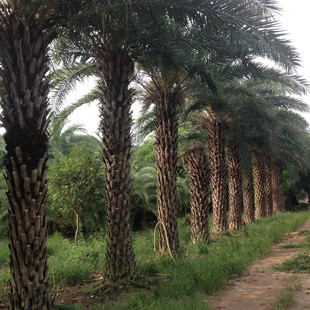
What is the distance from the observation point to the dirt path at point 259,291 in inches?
221

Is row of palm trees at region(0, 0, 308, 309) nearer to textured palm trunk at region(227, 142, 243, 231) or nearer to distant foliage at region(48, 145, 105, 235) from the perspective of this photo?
distant foliage at region(48, 145, 105, 235)

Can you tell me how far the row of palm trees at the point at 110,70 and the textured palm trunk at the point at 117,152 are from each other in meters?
0.02

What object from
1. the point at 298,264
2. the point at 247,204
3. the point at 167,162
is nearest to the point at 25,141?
the point at 167,162

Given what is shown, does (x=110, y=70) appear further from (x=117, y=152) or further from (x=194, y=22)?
(x=194, y=22)

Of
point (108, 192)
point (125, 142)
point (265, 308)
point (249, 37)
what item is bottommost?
point (265, 308)

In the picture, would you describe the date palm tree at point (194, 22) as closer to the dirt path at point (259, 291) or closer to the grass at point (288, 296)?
the dirt path at point (259, 291)

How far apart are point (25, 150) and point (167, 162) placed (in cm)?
534

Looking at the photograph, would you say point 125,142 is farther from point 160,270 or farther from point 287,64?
point 287,64

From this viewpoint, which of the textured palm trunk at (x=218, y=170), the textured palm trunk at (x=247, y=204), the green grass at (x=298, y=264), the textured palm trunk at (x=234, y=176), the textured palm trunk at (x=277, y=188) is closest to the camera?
the green grass at (x=298, y=264)

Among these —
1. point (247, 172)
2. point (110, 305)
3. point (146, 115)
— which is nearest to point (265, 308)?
point (110, 305)

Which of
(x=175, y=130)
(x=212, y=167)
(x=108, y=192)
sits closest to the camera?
(x=108, y=192)

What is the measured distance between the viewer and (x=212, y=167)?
563 inches

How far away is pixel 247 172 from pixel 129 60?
10.2 metres

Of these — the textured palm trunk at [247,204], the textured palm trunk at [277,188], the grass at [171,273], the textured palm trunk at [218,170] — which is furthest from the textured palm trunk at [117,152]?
the textured palm trunk at [277,188]
